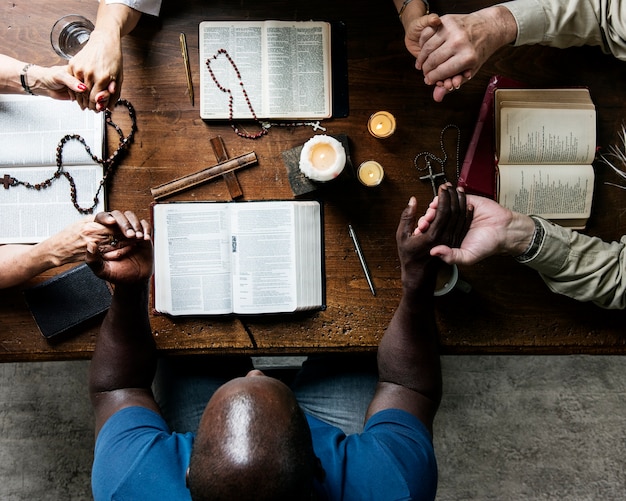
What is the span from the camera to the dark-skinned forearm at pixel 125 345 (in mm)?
1475

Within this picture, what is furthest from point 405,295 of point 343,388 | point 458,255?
point 343,388

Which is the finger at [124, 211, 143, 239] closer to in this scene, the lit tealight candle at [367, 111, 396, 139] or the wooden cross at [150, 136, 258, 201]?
the wooden cross at [150, 136, 258, 201]

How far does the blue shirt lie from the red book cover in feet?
2.37

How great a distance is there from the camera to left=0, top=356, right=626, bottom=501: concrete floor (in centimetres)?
248

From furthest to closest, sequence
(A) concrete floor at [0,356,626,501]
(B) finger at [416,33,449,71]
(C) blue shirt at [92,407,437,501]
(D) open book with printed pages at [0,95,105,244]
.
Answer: (A) concrete floor at [0,356,626,501]
(D) open book with printed pages at [0,95,105,244]
(B) finger at [416,33,449,71]
(C) blue shirt at [92,407,437,501]

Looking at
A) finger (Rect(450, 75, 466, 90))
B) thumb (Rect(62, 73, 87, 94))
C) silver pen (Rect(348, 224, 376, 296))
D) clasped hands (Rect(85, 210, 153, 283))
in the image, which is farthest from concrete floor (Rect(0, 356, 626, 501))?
thumb (Rect(62, 73, 87, 94))

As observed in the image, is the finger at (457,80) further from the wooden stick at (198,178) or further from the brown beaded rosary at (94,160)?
the brown beaded rosary at (94,160)

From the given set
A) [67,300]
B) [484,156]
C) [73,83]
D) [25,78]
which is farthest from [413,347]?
[25,78]

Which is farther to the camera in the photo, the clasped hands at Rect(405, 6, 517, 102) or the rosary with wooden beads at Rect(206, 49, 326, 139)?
the rosary with wooden beads at Rect(206, 49, 326, 139)

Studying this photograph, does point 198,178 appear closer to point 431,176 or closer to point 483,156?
point 431,176

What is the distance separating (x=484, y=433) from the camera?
250 cm

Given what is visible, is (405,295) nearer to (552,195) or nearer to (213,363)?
(552,195)

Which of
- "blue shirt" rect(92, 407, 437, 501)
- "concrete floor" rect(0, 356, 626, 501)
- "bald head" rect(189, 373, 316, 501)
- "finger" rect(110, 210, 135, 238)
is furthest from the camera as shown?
"concrete floor" rect(0, 356, 626, 501)

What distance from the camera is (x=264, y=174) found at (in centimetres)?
162
